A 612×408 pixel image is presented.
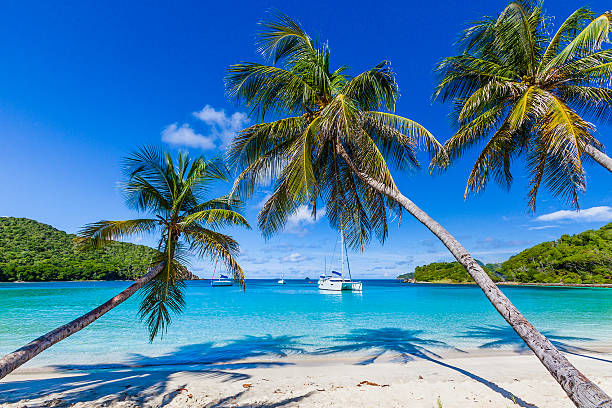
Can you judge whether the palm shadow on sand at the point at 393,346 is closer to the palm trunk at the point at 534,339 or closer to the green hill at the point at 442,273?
the palm trunk at the point at 534,339

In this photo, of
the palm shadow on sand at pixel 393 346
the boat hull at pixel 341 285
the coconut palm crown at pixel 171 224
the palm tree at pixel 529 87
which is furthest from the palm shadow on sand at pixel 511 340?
the boat hull at pixel 341 285

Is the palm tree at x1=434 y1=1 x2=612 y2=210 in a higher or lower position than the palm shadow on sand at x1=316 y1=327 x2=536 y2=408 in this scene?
higher

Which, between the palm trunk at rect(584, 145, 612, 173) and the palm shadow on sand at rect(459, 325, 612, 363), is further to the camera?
the palm shadow on sand at rect(459, 325, 612, 363)

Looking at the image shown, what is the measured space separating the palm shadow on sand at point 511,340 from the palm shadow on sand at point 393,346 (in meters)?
1.99

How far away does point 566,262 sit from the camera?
6006 cm

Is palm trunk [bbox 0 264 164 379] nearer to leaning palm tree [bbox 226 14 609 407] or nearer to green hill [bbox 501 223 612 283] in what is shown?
leaning palm tree [bbox 226 14 609 407]

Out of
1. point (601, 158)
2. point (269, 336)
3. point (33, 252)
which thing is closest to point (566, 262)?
point (269, 336)

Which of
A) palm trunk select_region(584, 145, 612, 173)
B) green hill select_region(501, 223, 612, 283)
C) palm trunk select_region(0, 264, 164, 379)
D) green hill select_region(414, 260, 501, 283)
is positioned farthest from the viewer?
green hill select_region(414, 260, 501, 283)

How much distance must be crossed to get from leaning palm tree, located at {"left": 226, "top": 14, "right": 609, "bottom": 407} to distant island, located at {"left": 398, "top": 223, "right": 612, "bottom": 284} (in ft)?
175

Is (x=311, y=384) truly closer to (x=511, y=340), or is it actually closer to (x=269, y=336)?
(x=269, y=336)

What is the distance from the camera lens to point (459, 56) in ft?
20.5

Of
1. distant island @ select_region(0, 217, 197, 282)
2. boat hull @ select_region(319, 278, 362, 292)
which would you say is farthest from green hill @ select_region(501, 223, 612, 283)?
distant island @ select_region(0, 217, 197, 282)

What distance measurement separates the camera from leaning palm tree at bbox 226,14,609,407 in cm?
551

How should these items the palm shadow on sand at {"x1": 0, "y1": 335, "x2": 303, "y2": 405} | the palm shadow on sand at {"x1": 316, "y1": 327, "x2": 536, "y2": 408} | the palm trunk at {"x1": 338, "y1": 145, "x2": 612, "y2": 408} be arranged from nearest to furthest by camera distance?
1. the palm trunk at {"x1": 338, "y1": 145, "x2": 612, "y2": 408}
2. the palm shadow on sand at {"x1": 0, "y1": 335, "x2": 303, "y2": 405}
3. the palm shadow on sand at {"x1": 316, "y1": 327, "x2": 536, "y2": 408}
